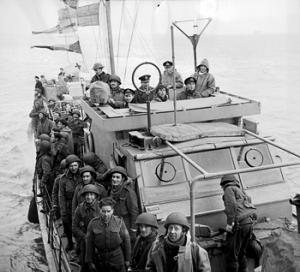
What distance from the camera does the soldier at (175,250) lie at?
4684 millimetres

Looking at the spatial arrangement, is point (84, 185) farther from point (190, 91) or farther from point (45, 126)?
point (45, 126)

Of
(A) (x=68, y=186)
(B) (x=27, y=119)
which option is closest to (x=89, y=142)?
(A) (x=68, y=186)

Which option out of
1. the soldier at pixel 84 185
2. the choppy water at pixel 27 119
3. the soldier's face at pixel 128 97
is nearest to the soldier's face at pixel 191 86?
the soldier's face at pixel 128 97

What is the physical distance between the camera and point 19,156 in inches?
928

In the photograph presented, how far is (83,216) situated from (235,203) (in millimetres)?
2026

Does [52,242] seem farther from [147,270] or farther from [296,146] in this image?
[296,146]

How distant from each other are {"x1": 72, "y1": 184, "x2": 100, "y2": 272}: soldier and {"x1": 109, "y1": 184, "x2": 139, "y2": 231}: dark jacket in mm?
289

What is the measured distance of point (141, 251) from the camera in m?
5.66

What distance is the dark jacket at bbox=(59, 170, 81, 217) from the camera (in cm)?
770

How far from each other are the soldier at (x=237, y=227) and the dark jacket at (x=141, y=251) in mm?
1175

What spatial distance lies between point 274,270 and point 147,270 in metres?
1.45

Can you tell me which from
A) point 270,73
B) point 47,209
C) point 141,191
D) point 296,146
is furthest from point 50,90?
point 270,73

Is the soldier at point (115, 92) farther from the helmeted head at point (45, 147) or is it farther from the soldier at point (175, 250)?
the soldier at point (175, 250)

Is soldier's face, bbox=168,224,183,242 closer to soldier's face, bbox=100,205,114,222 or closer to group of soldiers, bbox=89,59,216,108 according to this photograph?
soldier's face, bbox=100,205,114,222
